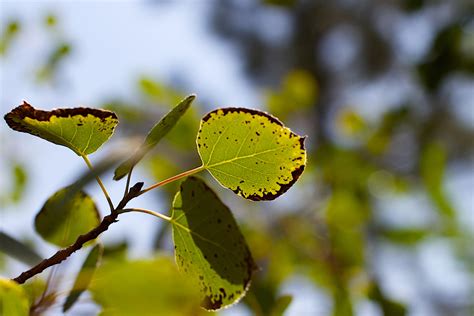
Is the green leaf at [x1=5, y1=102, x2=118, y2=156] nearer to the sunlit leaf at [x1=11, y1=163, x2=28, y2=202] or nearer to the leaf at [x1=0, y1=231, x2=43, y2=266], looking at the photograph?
the leaf at [x1=0, y1=231, x2=43, y2=266]

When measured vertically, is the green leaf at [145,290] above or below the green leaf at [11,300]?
above

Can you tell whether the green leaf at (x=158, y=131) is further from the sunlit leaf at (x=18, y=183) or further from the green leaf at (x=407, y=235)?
the green leaf at (x=407, y=235)

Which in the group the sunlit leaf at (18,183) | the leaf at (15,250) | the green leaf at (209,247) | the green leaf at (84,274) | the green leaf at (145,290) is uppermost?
the green leaf at (145,290)

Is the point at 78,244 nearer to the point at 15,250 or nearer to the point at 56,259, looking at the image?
the point at 56,259

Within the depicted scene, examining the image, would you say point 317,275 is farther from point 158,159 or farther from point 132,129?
point 132,129

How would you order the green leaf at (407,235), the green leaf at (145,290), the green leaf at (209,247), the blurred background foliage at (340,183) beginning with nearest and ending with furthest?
the green leaf at (145,290)
the green leaf at (209,247)
the blurred background foliage at (340,183)
the green leaf at (407,235)

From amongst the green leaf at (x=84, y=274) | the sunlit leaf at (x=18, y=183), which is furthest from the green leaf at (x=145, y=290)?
the sunlit leaf at (x=18, y=183)

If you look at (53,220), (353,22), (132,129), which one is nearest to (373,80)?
(353,22)
